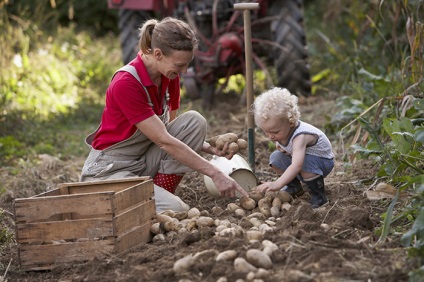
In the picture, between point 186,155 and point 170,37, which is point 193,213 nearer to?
point 186,155

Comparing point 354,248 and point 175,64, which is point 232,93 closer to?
point 175,64

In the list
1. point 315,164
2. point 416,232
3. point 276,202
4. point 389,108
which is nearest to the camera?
point 416,232

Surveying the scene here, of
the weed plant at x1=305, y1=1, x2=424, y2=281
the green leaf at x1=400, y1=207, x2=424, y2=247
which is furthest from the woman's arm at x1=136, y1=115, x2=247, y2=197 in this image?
the green leaf at x1=400, y1=207, x2=424, y2=247

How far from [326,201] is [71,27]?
798 cm

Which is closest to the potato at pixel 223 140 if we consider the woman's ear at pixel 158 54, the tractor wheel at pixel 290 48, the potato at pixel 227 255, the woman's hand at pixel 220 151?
the woman's hand at pixel 220 151

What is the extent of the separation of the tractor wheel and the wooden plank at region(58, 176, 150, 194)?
12.1 feet

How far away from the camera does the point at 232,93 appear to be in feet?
26.2

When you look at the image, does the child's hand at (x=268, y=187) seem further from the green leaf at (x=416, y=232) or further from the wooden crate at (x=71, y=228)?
the green leaf at (x=416, y=232)

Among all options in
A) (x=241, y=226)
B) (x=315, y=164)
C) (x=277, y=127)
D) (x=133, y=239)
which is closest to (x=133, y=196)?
(x=133, y=239)

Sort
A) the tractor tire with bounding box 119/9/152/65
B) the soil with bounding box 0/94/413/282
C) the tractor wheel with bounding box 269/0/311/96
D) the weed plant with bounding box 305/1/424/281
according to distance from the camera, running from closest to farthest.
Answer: the soil with bounding box 0/94/413/282
the weed plant with bounding box 305/1/424/281
the tractor wheel with bounding box 269/0/311/96
the tractor tire with bounding box 119/9/152/65

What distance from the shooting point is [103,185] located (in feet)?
12.2

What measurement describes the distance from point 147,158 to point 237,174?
1.76ft

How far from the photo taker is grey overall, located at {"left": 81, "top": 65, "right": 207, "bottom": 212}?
4059mm

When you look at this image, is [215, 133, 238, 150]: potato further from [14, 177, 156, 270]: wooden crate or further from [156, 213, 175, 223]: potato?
[14, 177, 156, 270]: wooden crate
